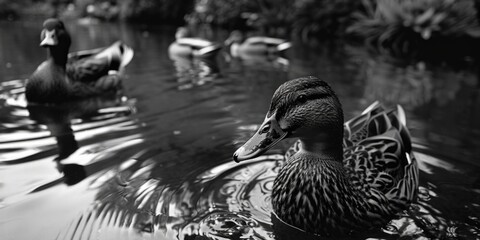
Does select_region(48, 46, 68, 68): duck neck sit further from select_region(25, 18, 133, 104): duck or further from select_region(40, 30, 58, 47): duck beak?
select_region(40, 30, 58, 47): duck beak

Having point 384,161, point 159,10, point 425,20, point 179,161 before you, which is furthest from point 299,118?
point 159,10

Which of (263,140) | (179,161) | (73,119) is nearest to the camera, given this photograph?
(263,140)

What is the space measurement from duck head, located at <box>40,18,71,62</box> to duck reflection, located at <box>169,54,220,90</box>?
1.63 meters

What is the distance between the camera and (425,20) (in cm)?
1020

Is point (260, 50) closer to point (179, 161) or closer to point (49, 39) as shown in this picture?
point (49, 39)

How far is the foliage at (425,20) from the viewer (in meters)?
10.2

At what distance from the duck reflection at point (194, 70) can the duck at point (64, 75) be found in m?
1.05

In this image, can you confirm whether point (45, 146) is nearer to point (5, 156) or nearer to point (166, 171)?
point (5, 156)

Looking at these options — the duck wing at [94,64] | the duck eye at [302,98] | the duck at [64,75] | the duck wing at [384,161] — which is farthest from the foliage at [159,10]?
the duck eye at [302,98]

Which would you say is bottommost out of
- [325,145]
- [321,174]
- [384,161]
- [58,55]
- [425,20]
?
[384,161]

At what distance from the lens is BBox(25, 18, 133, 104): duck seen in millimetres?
5176

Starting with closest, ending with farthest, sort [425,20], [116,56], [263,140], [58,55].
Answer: [263,140], [58,55], [116,56], [425,20]

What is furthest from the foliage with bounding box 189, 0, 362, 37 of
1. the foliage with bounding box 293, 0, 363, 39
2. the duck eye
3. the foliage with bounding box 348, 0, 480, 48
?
the duck eye

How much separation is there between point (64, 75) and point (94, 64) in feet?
1.52
